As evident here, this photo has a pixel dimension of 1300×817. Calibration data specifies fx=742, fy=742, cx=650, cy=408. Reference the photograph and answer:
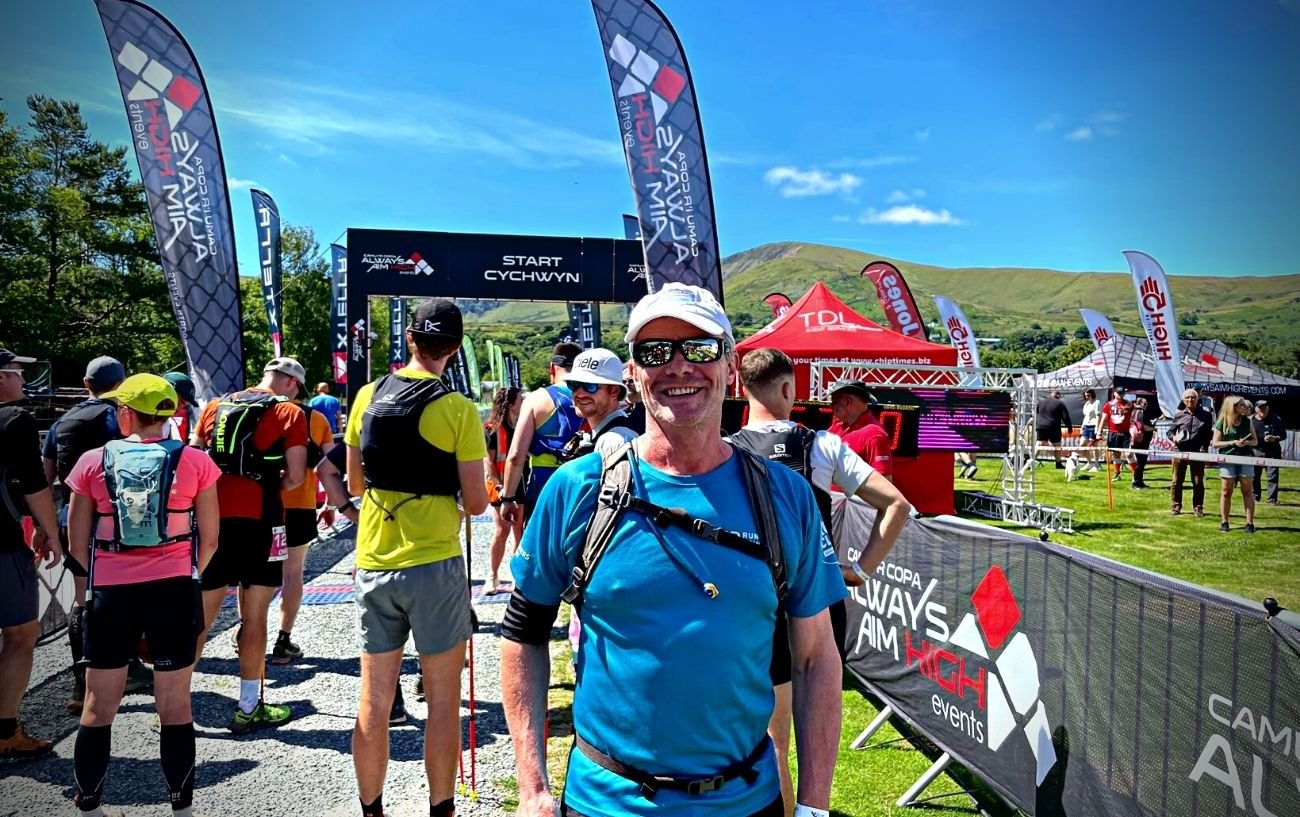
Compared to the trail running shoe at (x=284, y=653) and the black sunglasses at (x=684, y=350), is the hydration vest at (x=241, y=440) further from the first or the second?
the black sunglasses at (x=684, y=350)

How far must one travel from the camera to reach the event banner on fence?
222 centimetres

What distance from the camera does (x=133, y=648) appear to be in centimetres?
336

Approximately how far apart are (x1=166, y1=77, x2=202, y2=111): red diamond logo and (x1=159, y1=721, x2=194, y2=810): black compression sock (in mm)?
8899

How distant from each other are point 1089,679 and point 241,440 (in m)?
4.64

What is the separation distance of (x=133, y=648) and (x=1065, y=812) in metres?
4.06

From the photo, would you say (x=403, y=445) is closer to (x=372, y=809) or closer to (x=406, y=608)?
(x=406, y=608)

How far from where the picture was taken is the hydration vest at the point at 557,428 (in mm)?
5797

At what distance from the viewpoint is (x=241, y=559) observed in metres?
4.59

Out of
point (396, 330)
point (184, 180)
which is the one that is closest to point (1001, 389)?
point (184, 180)

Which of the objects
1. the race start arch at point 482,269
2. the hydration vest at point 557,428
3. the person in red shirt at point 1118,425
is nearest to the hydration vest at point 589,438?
the hydration vest at point 557,428

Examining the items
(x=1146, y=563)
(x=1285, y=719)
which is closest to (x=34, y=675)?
(x=1285, y=719)

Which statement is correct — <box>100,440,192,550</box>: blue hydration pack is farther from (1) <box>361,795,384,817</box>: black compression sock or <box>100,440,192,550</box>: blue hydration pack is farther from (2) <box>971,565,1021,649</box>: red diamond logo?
(2) <box>971,565,1021,649</box>: red diamond logo

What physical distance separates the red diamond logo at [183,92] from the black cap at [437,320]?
848 cm

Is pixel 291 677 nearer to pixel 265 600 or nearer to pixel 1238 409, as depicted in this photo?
pixel 265 600
